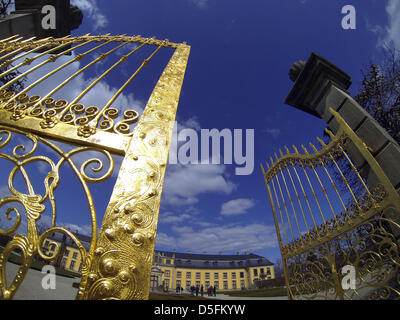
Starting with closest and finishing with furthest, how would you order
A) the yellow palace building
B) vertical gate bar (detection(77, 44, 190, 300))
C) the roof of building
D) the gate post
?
vertical gate bar (detection(77, 44, 190, 300)) → the gate post → the yellow palace building → the roof of building

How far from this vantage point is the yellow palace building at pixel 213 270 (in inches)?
864

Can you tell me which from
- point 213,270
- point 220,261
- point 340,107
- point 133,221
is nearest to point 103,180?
point 133,221

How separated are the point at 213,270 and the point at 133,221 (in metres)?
34.4

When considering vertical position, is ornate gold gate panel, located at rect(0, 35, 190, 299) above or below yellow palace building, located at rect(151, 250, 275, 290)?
below

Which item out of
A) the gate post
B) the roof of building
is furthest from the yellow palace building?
the gate post

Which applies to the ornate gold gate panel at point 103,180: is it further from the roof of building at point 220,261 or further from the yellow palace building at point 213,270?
the roof of building at point 220,261

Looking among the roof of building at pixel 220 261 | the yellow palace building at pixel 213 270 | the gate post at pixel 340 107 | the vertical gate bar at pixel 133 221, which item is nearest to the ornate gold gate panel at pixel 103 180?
the vertical gate bar at pixel 133 221

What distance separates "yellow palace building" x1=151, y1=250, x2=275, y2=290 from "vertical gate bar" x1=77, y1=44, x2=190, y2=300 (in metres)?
21.2

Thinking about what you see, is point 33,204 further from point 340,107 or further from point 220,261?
point 220,261

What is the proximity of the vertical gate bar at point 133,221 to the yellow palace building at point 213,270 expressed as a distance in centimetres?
2124

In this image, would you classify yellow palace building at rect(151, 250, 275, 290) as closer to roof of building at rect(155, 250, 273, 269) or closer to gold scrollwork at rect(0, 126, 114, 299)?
roof of building at rect(155, 250, 273, 269)

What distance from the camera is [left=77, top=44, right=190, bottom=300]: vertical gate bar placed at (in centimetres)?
88

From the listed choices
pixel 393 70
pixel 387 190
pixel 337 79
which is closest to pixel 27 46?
pixel 387 190
